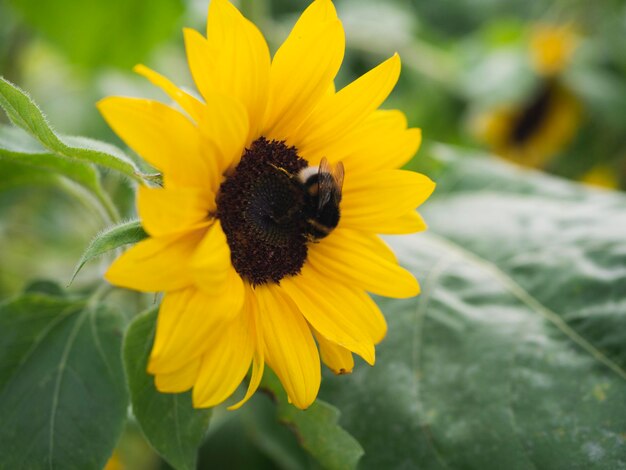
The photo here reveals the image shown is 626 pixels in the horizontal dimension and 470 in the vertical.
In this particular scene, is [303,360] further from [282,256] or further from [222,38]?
[222,38]

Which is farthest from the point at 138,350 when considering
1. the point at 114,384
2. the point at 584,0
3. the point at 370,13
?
the point at 584,0

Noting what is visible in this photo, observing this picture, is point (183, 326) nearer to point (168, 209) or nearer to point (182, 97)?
point (168, 209)

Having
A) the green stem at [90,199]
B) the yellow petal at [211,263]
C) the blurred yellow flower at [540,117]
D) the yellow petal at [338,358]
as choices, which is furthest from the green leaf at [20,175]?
the blurred yellow flower at [540,117]

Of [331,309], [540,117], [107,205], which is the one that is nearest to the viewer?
[331,309]

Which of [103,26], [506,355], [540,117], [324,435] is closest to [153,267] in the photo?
[324,435]

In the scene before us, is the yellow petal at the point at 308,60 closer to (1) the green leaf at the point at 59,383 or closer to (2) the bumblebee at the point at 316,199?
(2) the bumblebee at the point at 316,199
